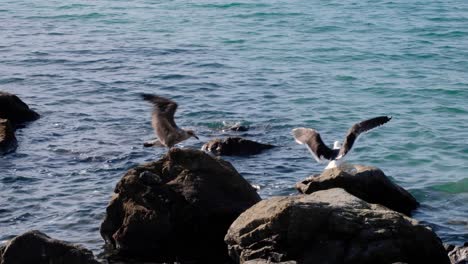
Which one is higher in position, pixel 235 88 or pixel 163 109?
Answer: pixel 163 109

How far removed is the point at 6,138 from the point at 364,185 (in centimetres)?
748

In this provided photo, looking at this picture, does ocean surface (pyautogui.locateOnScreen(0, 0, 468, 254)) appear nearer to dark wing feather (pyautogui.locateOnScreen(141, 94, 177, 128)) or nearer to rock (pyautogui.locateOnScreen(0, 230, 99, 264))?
dark wing feather (pyautogui.locateOnScreen(141, 94, 177, 128))

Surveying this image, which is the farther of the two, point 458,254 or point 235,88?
point 235,88

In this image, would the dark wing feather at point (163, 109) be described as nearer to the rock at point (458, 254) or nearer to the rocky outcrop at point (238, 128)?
the rock at point (458, 254)

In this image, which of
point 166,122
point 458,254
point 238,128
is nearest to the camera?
→ point 458,254

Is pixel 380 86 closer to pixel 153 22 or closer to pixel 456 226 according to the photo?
pixel 456 226

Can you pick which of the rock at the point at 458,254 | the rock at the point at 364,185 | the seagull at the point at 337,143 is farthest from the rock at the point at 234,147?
the rock at the point at 458,254

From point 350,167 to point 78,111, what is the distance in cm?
834

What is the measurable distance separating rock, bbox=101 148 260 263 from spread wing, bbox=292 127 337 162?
1.78 m

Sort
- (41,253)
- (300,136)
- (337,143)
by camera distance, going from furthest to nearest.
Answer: (300,136), (337,143), (41,253)

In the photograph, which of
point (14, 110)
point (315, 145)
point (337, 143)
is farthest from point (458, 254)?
point (14, 110)

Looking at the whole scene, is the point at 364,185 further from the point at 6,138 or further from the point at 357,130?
the point at 6,138

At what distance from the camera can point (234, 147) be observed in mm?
18734

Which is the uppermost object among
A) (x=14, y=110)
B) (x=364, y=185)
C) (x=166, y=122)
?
(x=166, y=122)
